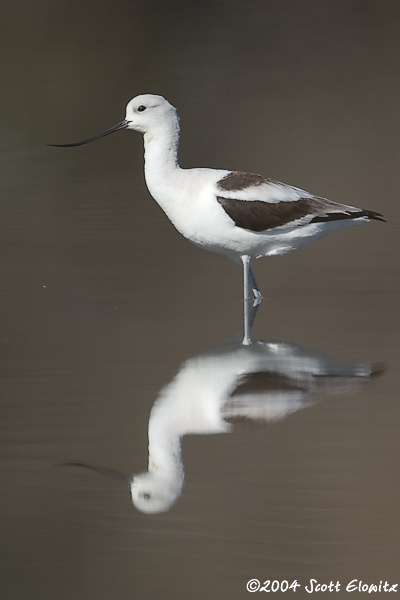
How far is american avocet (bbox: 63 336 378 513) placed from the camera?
13.5ft

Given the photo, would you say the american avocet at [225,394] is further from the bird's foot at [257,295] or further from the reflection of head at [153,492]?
the bird's foot at [257,295]

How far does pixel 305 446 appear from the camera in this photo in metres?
4.28

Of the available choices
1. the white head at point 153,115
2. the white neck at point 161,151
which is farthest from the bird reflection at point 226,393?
the white head at point 153,115

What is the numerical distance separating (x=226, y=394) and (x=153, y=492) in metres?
0.87

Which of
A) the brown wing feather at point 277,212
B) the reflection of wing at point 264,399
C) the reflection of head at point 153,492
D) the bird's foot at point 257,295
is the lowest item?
the bird's foot at point 257,295

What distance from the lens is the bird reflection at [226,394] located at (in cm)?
411

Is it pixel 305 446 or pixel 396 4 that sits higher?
pixel 396 4

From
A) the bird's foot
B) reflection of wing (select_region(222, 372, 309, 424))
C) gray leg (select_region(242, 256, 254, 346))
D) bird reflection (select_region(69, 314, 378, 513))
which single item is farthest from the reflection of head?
the bird's foot

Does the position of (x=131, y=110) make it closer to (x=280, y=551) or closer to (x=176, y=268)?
(x=176, y=268)

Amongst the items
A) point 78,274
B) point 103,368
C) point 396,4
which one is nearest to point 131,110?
point 78,274

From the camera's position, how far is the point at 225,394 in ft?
15.7

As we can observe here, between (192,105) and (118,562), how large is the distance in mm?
10270

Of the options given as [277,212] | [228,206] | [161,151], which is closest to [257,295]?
[277,212]

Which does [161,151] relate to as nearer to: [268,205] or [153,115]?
[153,115]
